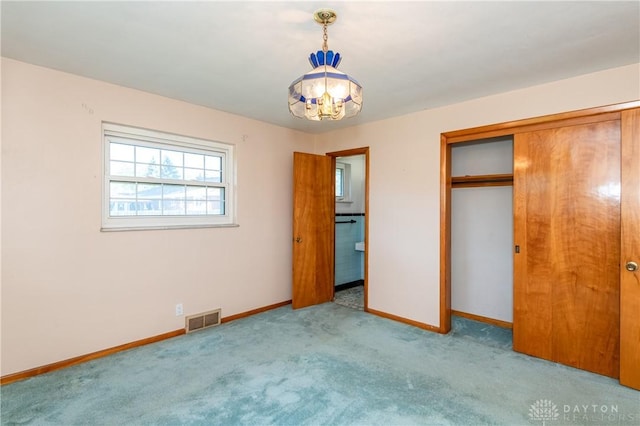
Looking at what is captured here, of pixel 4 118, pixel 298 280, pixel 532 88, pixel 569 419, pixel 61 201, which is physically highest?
pixel 532 88

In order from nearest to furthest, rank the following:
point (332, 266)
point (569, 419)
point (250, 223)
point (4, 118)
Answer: point (569, 419) < point (4, 118) < point (250, 223) < point (332, 266)

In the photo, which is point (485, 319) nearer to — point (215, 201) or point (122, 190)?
point (215, 201)

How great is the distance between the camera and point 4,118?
240 centimetres

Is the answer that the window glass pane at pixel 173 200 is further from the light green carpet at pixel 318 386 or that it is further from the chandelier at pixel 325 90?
the chandelier at pixel 325 90

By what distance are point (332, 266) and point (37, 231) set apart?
325 cm

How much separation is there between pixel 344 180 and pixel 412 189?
2.03 metres

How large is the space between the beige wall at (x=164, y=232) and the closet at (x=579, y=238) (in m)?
0.28

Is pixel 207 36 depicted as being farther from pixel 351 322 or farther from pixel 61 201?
pixel 351 322

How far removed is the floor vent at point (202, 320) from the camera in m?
3.41

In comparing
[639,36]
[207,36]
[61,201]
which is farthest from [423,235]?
[61,201]

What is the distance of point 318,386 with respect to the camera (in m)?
2.36

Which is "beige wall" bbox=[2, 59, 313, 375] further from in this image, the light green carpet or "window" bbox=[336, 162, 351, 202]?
"window" bbox=[336, 162, 351, 202]

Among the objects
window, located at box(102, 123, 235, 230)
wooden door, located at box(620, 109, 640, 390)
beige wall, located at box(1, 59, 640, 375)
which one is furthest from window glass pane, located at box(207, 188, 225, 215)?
wooden door, located at box(620, 109, 640, 390)

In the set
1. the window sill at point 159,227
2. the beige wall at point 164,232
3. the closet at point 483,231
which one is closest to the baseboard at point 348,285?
the beige wall at point 164,232
